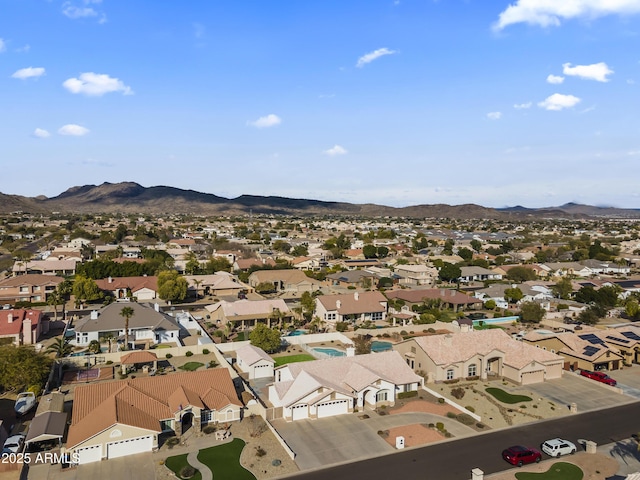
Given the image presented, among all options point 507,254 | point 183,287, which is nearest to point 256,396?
point 183,287

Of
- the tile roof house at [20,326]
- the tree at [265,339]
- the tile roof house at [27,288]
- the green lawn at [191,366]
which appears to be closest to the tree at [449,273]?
the tree at [265,339]

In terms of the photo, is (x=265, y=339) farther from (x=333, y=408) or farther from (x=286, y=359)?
(x=333, y=408)

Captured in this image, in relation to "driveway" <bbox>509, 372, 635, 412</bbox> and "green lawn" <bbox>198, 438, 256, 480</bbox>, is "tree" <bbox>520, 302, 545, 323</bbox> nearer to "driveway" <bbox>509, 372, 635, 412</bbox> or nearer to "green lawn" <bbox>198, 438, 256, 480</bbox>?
"driveway" <bbox>509, 372, 635, 412</bbox>

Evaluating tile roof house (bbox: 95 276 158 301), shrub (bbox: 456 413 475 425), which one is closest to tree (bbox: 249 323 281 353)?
shrub (bbox: 456 413 475 425)

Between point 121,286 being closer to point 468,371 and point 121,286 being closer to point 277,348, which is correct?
point 277,348

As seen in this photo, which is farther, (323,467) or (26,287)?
(26,287)

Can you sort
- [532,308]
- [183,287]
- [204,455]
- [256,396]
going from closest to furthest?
1. [204,455]
2. [256,396]
3. [532,308]
4. [183,287]

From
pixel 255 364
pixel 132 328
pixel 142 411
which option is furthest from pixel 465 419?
pixel 132 328
